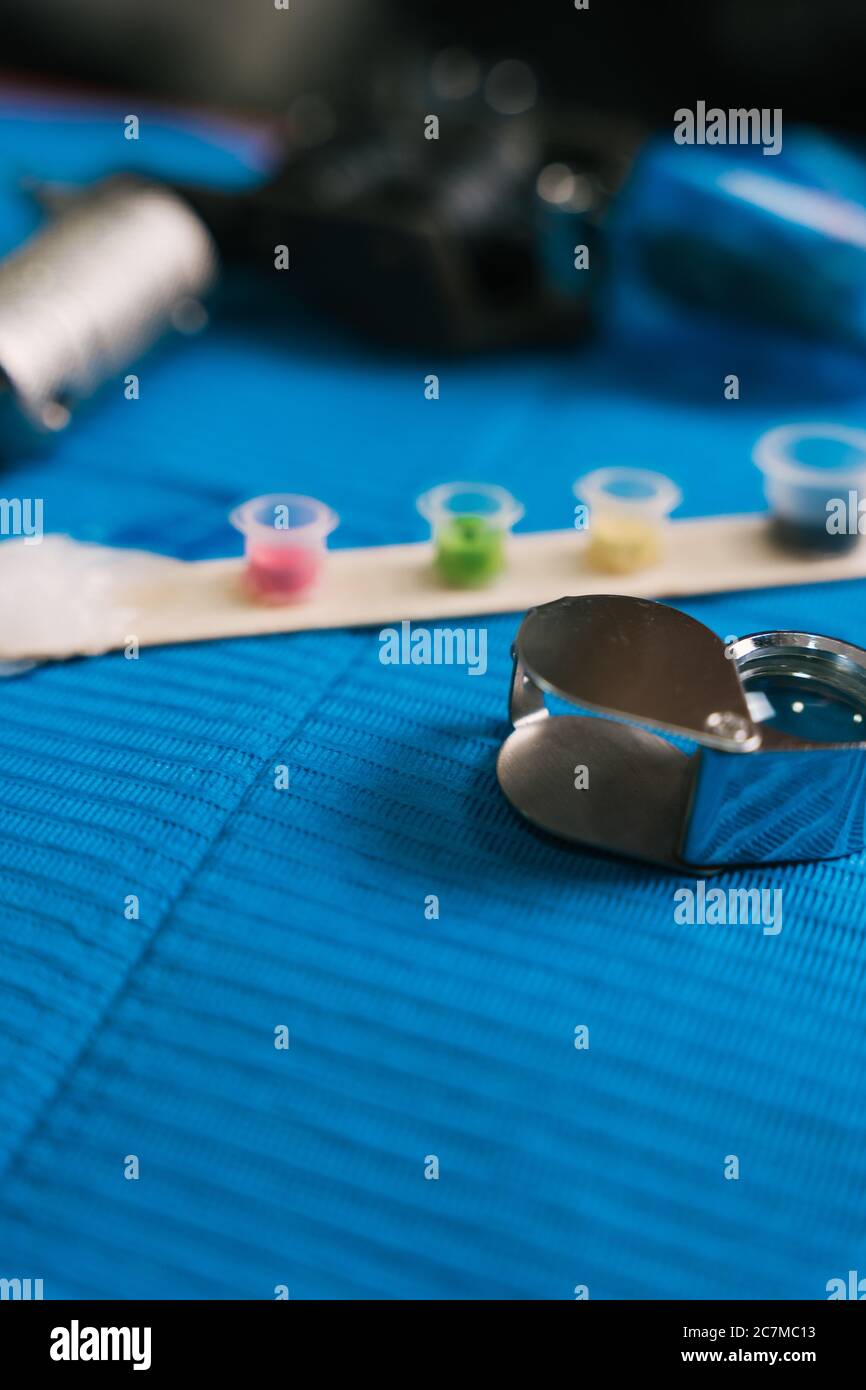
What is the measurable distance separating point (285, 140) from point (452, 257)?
0.70 meters

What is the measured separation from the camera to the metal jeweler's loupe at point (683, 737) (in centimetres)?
76

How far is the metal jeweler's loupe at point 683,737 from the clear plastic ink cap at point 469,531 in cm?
21

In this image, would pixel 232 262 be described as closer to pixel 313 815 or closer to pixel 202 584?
pixel 202 584

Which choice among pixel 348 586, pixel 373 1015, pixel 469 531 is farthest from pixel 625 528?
pixel 373 1015

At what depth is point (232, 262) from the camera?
5.31ft

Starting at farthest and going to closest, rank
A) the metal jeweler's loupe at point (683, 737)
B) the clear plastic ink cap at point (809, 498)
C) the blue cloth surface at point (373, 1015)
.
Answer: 1. the clear plastic ink cap at point (809, 498)
2. the metal jeweler's loupe at point (683, 737)
3. the blue cloth surface at point (373, 1015)

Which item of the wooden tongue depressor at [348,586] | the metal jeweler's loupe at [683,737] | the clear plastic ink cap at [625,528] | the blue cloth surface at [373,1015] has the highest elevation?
the clear plastic ink cap at [625,528]

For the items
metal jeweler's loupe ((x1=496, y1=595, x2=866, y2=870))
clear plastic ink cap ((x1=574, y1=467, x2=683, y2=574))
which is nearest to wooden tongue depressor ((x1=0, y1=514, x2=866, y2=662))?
clear plastic ink cap ((x1=574, y1=467, x2=683, y2=574))

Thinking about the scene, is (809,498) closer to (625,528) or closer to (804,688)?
(625,528)

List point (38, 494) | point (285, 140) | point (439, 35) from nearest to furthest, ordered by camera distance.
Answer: point (38, 494) → point (285, 140) → point (439, 35)

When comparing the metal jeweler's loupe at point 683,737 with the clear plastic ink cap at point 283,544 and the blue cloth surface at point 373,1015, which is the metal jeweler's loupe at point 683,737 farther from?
the clear plastic ink cap at point 283,544

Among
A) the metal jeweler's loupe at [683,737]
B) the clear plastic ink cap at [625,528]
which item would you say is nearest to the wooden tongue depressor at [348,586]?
the clear plastic ink cap at [625,528]

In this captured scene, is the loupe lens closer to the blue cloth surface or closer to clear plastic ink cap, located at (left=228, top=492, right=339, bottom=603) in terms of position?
the blue cloth surface

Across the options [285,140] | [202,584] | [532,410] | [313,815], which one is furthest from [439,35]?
[313,815]
